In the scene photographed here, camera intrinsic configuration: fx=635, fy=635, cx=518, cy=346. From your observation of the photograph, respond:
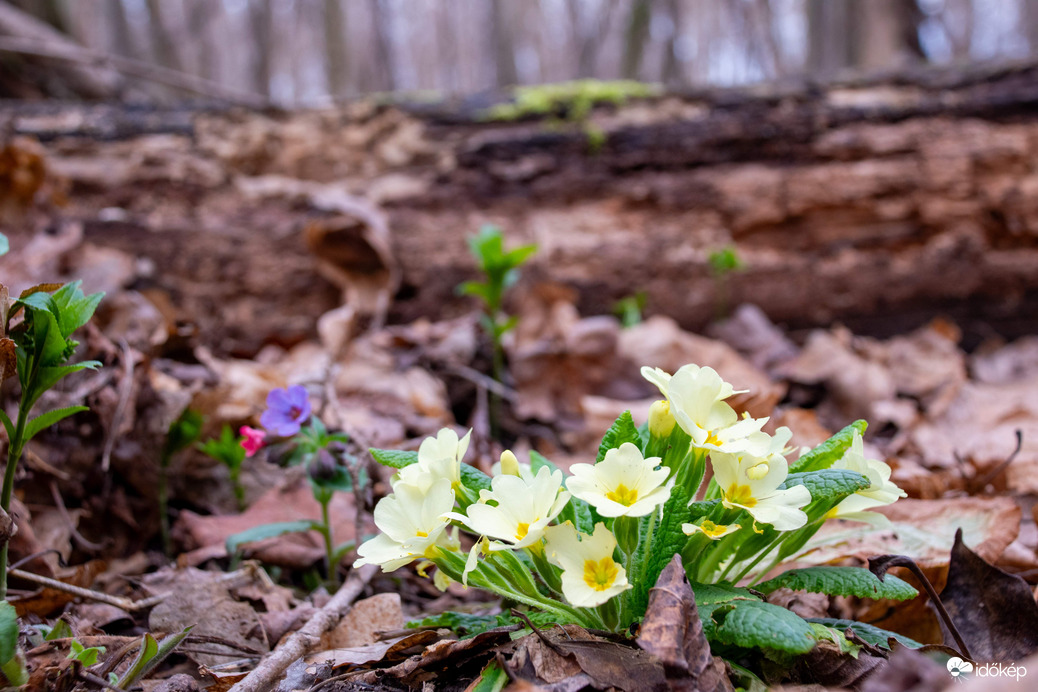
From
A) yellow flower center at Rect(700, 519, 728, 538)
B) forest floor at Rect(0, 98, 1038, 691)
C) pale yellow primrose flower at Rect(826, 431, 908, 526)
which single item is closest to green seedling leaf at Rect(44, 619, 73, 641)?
forest floor at Rect(0, 98, 1038, 691)

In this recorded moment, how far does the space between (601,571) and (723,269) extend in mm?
2772

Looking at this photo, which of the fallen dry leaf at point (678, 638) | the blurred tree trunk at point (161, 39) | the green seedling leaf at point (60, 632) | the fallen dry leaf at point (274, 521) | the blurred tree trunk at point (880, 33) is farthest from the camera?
the blurred tree trunk at point (161, 39)

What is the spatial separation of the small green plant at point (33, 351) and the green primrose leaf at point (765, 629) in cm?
118

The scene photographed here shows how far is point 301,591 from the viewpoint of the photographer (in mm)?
1653

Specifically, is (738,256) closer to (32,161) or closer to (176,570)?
(176,570)

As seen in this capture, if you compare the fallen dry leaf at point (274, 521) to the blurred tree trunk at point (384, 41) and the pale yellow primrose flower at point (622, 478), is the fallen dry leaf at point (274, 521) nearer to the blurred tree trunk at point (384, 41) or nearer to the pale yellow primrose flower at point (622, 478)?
the pale yellow primrose flower at point (622, 478)

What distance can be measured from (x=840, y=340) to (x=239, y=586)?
3076mm

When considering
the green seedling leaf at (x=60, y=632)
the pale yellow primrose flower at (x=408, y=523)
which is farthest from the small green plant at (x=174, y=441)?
the pale yellow primrose flower at (x=408, y=523)

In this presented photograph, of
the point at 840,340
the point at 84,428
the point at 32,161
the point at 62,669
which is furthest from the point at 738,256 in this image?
the point at 32,161

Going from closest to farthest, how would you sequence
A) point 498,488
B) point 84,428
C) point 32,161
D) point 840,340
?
point 498,488
point 84,428
point 32,161
point 840,340

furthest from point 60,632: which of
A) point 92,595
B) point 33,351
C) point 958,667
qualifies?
point 958,667

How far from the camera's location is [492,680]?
40.1 inches

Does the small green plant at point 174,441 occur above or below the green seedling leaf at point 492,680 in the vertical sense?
above

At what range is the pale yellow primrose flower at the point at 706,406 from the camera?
1019 mm
